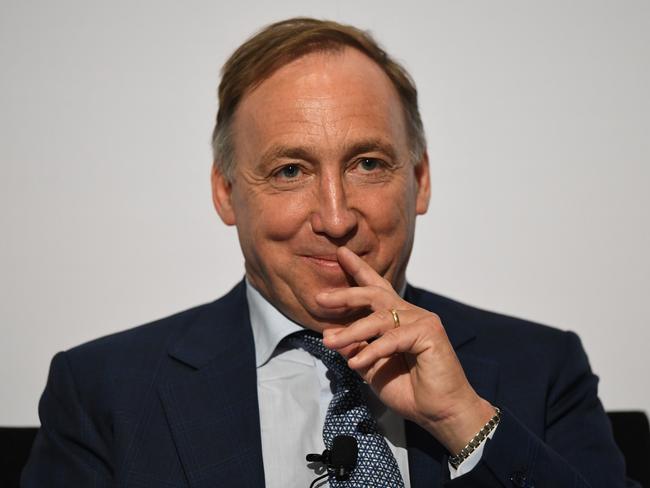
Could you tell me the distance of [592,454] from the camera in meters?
2.22

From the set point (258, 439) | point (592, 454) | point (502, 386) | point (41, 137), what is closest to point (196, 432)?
point (258, 439)

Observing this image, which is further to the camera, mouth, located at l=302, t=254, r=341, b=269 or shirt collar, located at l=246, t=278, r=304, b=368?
shirt collar, located at l=246, t=278, r=304, b=368

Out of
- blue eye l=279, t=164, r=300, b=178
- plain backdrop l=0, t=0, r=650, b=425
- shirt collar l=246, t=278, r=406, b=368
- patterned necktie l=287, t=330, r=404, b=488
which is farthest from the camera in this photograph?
plain backdrop l=0, t=0, r=650, b=425

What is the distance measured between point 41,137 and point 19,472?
47.4 inches

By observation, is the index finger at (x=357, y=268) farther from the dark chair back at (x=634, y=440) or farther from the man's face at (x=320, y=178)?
the dark chair back at (x=634, y=440)

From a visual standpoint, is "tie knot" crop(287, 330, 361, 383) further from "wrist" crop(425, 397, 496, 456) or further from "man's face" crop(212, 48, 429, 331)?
"wrist" crop(425, 397, 496, 456)

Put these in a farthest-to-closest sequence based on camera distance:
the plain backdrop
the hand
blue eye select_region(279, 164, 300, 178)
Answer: the plain backdrop → blue eye select_region(279, 164, 300, 178) → the hand

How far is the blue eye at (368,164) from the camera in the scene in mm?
2170

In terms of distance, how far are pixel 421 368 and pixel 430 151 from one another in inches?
56.9

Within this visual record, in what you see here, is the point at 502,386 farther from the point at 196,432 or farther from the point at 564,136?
the point at 564,136

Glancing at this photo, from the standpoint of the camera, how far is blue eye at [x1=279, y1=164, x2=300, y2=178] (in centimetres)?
215

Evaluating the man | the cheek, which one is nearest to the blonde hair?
the man

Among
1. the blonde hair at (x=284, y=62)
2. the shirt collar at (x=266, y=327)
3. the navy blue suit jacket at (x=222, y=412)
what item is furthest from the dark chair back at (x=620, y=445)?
the blonde hair at (x=284, y=62)

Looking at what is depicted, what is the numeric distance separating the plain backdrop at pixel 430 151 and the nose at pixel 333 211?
113cm
